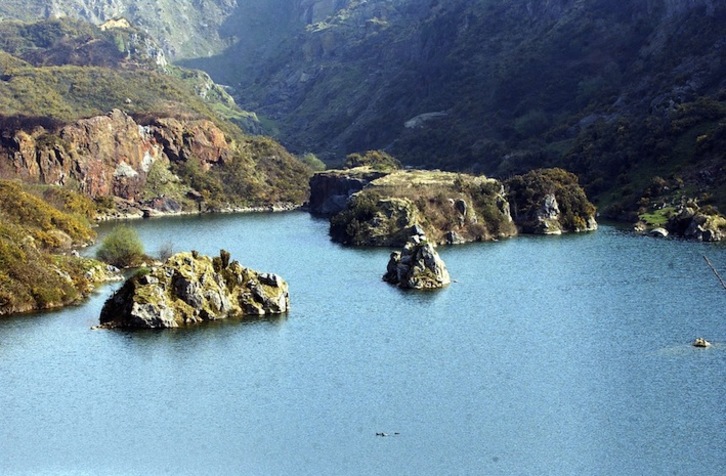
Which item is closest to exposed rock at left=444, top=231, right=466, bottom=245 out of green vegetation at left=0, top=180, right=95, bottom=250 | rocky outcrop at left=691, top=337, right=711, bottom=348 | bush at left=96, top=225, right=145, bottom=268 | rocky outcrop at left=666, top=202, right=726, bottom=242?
rocky outcrop at left=666, top=202, right=726, bottom=242

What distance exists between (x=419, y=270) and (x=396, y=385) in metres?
35.2

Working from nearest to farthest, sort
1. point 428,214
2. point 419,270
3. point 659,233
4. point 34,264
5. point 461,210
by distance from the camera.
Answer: point 34,264, point 419,270, point 659,233, point 428,214, point 461,210

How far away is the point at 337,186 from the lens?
189625 mm

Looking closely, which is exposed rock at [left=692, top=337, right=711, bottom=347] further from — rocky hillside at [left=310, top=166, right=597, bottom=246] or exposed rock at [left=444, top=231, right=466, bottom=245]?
exposed rock at [left=444, top=231, right=466, bottom=245]

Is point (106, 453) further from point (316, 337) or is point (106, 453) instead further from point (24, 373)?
point (316, 337)

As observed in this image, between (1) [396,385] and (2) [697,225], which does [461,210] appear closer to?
(2) [697,225]

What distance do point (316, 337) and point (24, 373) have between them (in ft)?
69.1

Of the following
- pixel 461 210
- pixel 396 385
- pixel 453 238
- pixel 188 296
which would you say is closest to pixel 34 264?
pixel 188 296

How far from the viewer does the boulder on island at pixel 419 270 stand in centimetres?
9988

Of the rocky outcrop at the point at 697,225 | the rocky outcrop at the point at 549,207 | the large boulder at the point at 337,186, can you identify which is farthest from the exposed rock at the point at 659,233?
the large boulder at the point at 337,186

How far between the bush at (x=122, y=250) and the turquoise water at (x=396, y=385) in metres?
12.4

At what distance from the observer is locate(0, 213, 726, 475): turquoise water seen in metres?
53.5

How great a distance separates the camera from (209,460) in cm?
5325

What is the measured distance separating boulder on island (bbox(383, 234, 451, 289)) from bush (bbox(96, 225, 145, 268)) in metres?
28.6
